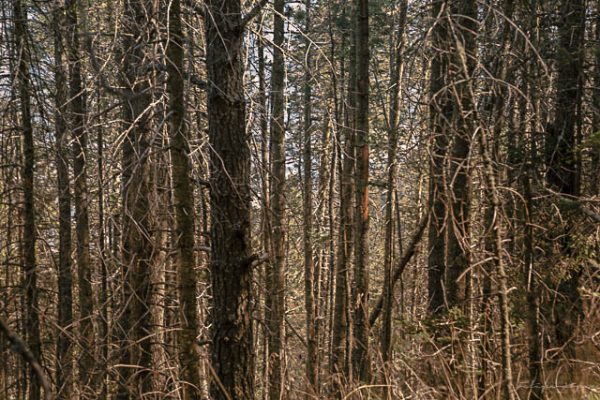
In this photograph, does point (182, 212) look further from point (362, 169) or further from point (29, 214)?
point (362, 169)

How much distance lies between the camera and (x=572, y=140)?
23.2 ft

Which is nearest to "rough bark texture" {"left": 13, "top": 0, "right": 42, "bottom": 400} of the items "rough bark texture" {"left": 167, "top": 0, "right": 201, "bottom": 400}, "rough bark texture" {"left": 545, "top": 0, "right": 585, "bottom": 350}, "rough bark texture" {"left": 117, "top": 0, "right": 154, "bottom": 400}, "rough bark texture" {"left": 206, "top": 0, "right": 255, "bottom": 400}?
"rough bark texture" {"left": 117, "top": 0, "right": 154, "bottom": 400}

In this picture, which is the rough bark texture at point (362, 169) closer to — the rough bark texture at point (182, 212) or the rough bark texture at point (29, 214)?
the rough bark texture at point (182, 212)

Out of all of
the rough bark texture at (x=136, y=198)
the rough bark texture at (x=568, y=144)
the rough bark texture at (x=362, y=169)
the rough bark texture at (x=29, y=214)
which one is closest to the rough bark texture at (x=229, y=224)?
the rough bark texture at (x=136, y=198)

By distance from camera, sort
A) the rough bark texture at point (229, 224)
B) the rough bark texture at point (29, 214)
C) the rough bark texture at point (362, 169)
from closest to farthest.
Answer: the rough bark texture at point (29, 214) → the rough bark texture at point (229, 224) → the rough bark texture at point (362, 169)

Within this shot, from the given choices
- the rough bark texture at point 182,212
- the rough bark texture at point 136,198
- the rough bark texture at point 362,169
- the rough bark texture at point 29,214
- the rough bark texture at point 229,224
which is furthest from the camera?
the rough bark texture at point 362,169

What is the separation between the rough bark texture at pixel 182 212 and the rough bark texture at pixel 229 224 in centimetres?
26

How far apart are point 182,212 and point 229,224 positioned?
415mm

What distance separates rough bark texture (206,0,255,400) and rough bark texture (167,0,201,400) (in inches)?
10.3

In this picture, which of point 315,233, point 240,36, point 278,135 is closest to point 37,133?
point 240,36

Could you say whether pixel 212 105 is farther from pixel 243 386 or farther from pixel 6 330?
pixel 6 330

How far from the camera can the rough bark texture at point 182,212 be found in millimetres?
4297

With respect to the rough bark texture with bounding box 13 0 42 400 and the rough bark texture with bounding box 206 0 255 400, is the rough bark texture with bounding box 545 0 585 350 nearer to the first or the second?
the rough bark texture with bounding box 206 0 255 400

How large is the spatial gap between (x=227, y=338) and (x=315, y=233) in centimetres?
1292
